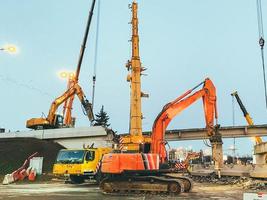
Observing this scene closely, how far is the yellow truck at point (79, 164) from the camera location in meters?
25.0

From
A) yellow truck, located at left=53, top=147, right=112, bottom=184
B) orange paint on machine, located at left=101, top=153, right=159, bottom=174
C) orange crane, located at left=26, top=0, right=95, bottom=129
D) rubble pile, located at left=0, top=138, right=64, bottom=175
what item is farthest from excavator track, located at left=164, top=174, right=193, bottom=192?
orange crane, located at left=26, top=0, right=95, bottom=129

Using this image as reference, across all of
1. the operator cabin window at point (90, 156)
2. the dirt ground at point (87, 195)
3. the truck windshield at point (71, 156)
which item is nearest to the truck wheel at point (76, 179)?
the truck windshield at point (71, 156)

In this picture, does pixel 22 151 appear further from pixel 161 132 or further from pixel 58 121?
pixel 161 132

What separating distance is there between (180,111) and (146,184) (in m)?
6.84

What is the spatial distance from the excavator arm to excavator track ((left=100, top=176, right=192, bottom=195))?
295 cm

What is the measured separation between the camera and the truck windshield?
82.6 feet

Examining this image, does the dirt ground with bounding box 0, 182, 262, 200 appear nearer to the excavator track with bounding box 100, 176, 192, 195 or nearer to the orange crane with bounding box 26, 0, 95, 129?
the excavator track with bounding box 100, 176, 192, 195

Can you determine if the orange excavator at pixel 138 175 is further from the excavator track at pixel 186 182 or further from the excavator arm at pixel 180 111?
the excavator arm at pixel 180 111

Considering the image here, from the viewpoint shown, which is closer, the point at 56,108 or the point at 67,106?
the point at 56,108

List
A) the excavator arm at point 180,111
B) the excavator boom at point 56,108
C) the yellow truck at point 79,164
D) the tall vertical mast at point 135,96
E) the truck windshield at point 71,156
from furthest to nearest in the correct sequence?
the excavator boom at point 56,108
the tall vertical mast at point 135,96
the truck windshield at point 71,156
the yellow truck at point 79,164
the excavator arm at point 180,111

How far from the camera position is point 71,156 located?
25469 mm

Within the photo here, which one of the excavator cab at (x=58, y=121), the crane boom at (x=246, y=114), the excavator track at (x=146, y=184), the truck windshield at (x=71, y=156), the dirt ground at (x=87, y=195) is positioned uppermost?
the crane boom at (x=246, y=114)

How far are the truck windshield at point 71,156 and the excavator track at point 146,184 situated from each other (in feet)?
16.7

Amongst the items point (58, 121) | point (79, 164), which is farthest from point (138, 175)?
point (58, 121)
